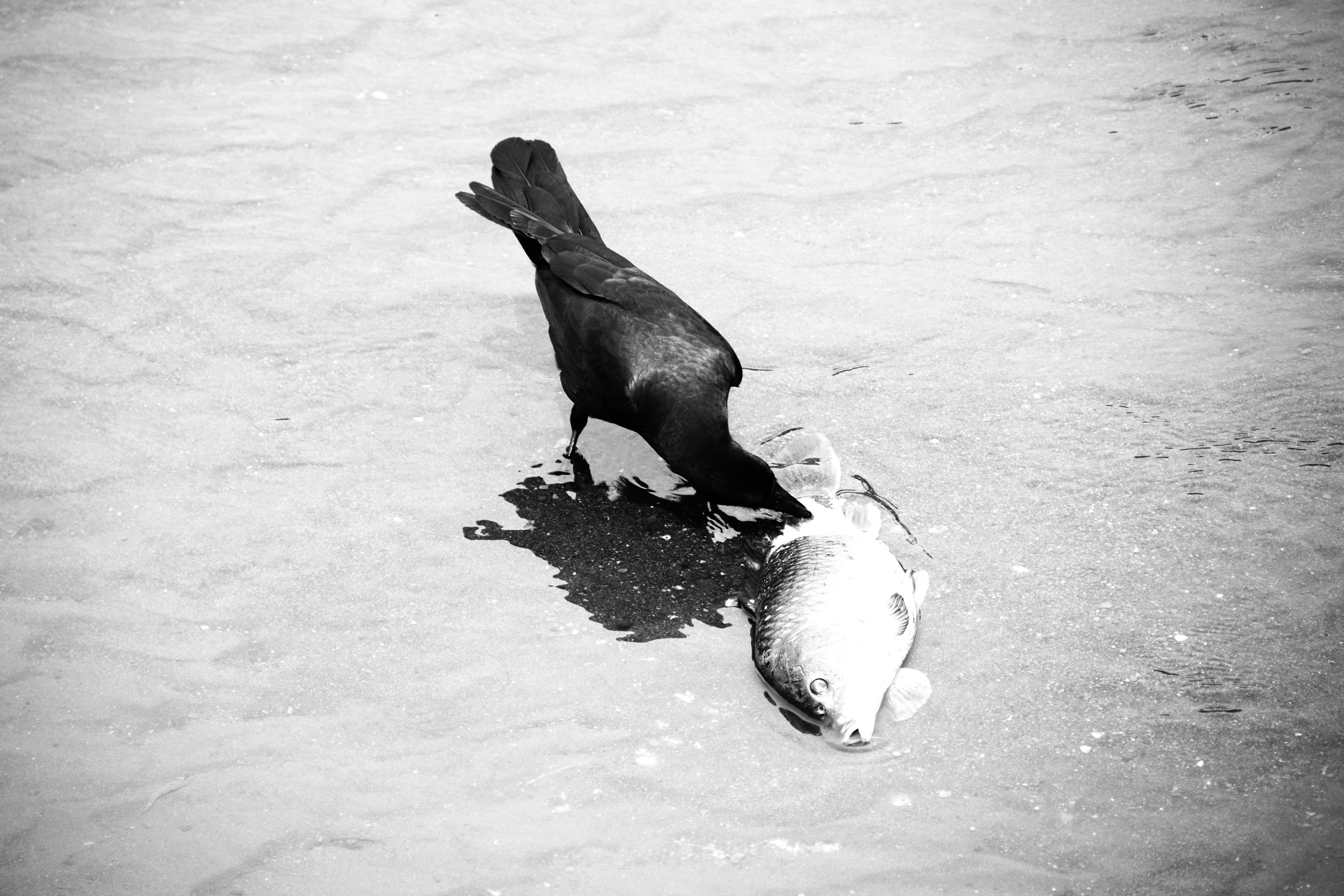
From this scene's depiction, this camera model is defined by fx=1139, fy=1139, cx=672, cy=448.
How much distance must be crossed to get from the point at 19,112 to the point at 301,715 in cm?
474

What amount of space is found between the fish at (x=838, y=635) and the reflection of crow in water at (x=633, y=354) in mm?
395

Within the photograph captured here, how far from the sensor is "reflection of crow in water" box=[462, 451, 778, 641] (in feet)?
12.9

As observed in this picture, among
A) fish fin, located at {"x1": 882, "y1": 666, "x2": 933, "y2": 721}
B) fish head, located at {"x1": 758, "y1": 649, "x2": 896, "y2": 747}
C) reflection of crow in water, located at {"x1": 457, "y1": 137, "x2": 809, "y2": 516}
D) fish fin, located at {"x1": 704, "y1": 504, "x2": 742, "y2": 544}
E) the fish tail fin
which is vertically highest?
the fish tail fin

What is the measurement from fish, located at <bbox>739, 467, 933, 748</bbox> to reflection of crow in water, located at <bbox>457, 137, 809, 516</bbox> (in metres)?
0.39

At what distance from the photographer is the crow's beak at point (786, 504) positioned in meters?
4.06

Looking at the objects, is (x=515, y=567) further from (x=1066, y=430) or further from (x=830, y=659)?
(x=1066, y=430)

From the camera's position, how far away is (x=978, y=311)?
526cm

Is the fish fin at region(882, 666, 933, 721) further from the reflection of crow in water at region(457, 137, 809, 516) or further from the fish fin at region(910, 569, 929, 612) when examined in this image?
the reflection of crow in water at region(457, 137, 809, 516)

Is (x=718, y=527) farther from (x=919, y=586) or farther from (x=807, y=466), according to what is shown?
(x=919, y=586)

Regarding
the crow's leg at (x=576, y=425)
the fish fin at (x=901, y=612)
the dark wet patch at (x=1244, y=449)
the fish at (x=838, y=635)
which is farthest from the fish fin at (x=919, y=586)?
the crow's leg at (x=576, y=425)

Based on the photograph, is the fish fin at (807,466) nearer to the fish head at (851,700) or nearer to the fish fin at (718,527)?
the fish fin at (718,527)

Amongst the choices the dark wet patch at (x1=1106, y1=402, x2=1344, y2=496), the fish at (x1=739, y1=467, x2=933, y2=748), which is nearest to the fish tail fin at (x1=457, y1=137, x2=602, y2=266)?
the fish at (x1=739, y1=467, x2=933, y2=748)

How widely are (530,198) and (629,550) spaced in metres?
1.71

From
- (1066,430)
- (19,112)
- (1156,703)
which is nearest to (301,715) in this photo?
(1156,703)
